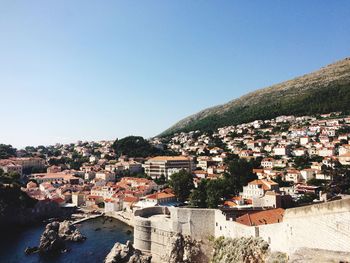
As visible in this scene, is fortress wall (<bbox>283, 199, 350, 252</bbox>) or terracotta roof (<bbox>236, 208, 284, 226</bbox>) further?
terracotta roof (<bbox>236, 208, 284, 226</bbox>)

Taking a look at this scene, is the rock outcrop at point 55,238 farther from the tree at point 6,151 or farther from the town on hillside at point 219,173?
the tree at point 6,151

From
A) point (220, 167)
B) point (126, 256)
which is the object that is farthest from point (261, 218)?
point (220, 167)

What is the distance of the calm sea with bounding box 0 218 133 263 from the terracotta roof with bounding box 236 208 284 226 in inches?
511

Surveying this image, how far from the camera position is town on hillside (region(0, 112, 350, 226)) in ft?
117

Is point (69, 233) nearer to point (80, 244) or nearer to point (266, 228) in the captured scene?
point (80, 244)

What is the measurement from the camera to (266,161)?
58.8 meters

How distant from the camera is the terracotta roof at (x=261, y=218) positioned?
20.0 metres

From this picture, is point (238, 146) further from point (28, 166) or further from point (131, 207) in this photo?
point (28, 166)

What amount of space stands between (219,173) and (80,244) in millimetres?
30207

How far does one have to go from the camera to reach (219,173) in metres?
57.5

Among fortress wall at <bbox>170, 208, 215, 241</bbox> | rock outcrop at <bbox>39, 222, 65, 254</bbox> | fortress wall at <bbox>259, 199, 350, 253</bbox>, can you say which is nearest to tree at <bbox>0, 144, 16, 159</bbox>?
rock outcrop at <bbox>39, 222, 65, 254</bbox>

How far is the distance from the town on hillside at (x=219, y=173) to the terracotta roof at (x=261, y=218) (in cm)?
6

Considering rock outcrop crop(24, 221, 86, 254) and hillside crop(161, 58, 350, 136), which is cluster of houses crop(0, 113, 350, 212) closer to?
hillside crop(161, 58, 350, 136)

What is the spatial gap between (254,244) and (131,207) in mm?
28214
